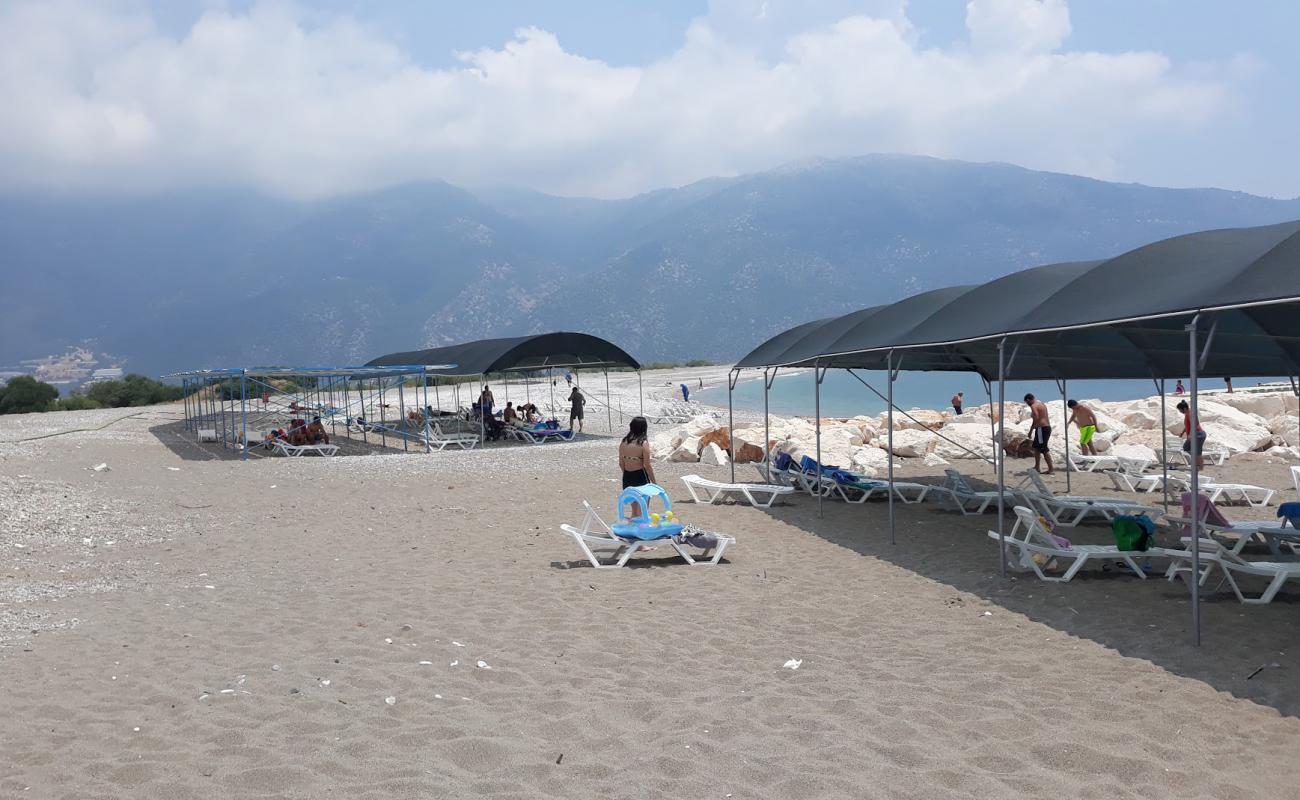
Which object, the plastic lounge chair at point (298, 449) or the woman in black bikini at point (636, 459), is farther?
the plastic lounge chair at point (298, 449)

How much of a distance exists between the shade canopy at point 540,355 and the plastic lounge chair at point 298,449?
314 cm

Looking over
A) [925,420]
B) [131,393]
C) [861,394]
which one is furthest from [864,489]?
[861,394]

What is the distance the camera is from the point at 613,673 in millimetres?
4680

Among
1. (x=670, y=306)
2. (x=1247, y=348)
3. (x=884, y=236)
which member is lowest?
(x=1247, y=348)

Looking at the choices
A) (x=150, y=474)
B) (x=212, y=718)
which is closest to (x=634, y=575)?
(x=212, y=718)

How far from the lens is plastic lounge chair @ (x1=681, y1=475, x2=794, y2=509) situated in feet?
35.8

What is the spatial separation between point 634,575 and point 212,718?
358 centimetres

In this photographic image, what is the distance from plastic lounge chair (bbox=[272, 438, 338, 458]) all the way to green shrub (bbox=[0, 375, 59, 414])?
2664 centimetres

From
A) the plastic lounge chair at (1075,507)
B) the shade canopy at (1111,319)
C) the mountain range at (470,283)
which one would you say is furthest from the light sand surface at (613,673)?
the mountain range at (470,283)

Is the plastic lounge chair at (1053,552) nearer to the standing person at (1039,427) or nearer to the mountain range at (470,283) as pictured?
the standing person at (1039,427)

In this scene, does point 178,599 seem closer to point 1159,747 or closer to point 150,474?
point 1159,747

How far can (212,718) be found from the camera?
160 inches

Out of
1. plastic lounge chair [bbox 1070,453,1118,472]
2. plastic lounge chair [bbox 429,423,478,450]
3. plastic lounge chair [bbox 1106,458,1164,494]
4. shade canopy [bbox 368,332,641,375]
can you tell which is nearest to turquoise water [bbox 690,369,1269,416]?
shade canopy [bbox 368,332,641,375]

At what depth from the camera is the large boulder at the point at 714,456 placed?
15.9 metres
